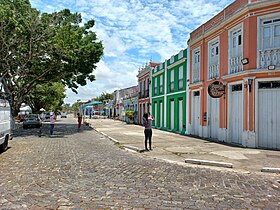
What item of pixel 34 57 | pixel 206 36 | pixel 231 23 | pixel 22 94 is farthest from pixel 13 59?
pixel 231 23

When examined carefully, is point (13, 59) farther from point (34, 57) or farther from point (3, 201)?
point (3, 201)

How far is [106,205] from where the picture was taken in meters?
4.75

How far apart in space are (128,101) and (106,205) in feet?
117

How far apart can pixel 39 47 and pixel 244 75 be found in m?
13.3

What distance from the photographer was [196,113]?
17.5 m

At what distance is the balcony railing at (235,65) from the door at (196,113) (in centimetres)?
416

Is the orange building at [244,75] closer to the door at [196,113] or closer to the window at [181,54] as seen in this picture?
the door at [196,113]

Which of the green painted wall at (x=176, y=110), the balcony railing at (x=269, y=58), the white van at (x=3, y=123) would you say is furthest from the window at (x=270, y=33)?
the white van at (x=3, y=123)

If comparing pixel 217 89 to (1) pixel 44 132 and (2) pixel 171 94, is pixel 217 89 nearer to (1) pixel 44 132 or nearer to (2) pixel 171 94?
(2) pixel 171 94

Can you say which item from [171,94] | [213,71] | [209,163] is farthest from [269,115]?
[171,94]

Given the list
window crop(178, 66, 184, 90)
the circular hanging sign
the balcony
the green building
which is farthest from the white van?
window crop(178, 66, 184, 90)

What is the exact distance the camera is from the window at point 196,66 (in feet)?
57.2

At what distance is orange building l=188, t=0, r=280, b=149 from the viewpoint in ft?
38.5

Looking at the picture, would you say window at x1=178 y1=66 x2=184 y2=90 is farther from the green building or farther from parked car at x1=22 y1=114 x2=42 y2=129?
parked car at x1=22 y1=114 x2=42 y2=129
